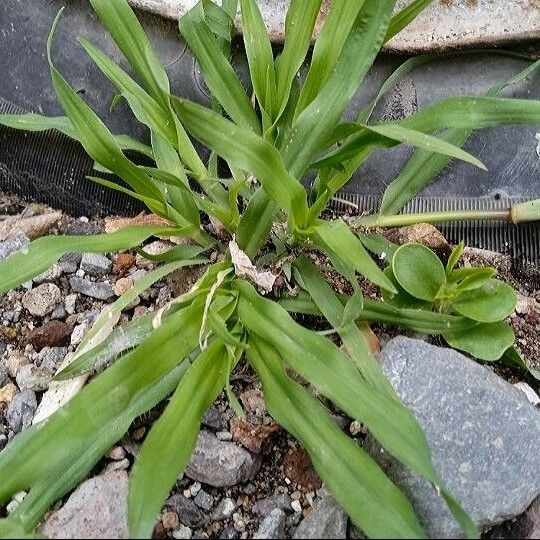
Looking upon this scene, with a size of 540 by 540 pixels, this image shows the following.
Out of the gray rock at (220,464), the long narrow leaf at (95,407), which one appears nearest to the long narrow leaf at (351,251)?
the long narrow leaf at (95,407)

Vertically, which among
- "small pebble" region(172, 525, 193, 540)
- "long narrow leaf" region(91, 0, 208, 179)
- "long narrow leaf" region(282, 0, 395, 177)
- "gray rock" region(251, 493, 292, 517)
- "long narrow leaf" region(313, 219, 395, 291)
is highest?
"long narrow leaf" region(91, 0, 208, 179)

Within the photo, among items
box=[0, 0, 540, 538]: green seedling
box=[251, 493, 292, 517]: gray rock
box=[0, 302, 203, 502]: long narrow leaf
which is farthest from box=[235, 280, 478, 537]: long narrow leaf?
box=[251, 493, 292, 517]: gray rock

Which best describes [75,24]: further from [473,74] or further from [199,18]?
[473,74]

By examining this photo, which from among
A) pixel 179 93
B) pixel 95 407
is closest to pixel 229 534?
pixel 95 407

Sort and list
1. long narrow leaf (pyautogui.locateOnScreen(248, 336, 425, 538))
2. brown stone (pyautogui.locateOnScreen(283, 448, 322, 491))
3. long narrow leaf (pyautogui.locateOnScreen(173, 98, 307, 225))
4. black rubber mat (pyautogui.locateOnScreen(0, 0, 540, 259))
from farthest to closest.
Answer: black rubber mat (pyautogui.locateOnScreen(0, 0, 540, 259)) → brown stone (pyautogui.locateOnScreen(283, 448, 322, 491)) → long narrow leaf (pyautogui.locateOnScreen(173, 98, 307, 225)) → long narrow leaf (pyautogui.locateOnScreen(248, 336, 425, 538))

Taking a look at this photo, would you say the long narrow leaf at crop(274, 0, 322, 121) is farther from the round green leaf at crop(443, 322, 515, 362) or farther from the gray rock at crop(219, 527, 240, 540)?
the gray rock at crop(219, 527, 240, 540)

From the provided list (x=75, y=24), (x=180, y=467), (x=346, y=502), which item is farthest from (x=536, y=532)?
(x=75, y=24)

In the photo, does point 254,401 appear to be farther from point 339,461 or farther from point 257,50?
point 257,50
